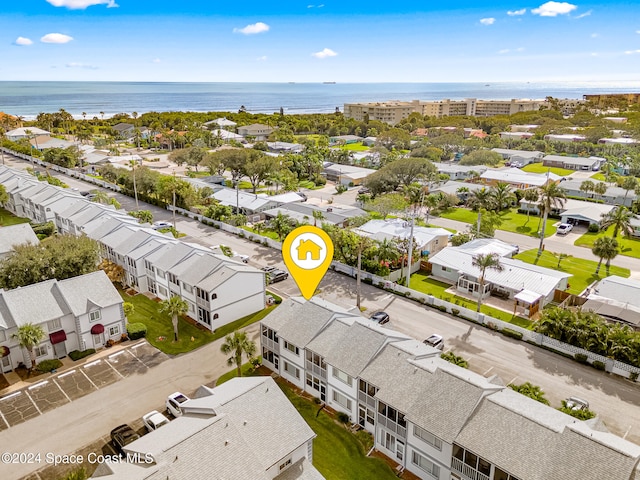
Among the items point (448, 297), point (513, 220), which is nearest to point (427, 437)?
point (448, 297)

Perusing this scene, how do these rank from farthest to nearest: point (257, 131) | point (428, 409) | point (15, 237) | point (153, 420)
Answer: point (257, 131)
point (15, 237)
point (153, 420)
point (428, 409)

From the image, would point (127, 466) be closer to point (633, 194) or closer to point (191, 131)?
point (633, 194)

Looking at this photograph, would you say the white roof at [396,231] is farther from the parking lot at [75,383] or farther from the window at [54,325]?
the window at [54,325]

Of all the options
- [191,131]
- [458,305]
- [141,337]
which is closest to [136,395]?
[141,337]

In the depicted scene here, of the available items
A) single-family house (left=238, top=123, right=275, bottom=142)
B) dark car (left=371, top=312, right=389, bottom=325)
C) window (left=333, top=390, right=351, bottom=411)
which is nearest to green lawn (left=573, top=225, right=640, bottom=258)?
dark car (left=371, top=312, right=389, bottom=325)

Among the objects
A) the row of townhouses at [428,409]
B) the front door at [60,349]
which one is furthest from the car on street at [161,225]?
the row of townhouses at [428,409]

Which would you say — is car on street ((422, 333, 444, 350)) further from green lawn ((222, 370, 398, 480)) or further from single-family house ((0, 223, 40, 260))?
single-family house ((0, 223, 40, 260))

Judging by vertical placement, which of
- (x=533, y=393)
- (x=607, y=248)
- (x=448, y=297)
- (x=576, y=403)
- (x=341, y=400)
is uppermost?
(x=607, y=248)

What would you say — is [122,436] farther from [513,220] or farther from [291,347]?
[513,220]
